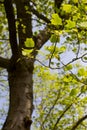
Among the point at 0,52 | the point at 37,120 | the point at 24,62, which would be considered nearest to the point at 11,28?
the point at 24,62

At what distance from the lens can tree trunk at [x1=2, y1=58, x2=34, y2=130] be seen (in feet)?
19.7

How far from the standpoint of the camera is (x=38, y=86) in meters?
20.1

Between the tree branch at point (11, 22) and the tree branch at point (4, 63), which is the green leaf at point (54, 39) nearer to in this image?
the tree branch at point (11, 22)

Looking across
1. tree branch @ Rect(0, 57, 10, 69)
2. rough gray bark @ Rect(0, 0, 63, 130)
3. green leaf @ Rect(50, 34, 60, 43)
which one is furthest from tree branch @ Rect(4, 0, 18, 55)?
green leaf @ Rect(50, 34, 60, 43)

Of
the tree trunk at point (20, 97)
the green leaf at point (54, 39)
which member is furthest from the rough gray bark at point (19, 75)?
the green leaf at point (54, 39)

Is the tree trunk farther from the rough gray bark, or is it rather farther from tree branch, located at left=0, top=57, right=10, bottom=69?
tree branch, located at left=0, top=57, right=10, bottom=69

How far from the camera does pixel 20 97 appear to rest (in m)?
6.55

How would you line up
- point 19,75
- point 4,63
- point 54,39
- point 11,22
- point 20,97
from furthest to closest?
point 4,63 < point 19,75 < point 20,97 < point 11,22 < point 54,39

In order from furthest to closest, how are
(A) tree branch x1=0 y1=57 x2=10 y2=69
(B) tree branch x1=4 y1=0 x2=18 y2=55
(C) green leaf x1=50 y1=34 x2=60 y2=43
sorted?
(A) tree branch x1=0 y1=57 x2=10 y2=69, (B) tree branch x1=4 y1=0 x2=18 y2=55, (C) green leaf x1=50 y1=34 x2=60 y2=43

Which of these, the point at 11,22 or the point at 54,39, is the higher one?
the point at 54,39

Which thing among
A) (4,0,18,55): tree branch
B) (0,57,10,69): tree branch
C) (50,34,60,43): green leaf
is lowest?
(0,57,10,69): tree branch

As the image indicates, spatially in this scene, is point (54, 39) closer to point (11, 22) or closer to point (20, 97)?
point (11, 22)

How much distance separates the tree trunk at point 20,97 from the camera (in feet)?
19.7

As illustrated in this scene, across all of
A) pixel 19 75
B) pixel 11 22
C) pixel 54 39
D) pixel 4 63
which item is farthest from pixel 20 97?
pixel 54 39
